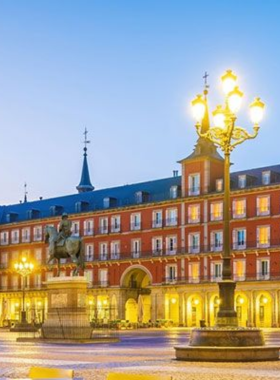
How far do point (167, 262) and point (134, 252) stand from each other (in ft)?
18.3

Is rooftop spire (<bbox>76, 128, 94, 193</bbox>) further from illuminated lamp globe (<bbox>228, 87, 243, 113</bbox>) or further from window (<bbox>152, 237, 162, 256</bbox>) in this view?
illuminated lamp globe (<bbox>228, 87, 243, 113</bbox>)

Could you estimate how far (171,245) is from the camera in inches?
3688

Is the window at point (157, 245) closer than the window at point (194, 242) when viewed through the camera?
No

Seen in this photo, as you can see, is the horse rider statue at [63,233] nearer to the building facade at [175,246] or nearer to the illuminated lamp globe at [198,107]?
the illuminated lamp globe at [198,107]

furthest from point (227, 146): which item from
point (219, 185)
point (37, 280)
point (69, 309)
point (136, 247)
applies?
point (37, 280)

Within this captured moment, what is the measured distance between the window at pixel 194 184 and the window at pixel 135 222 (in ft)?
28.1

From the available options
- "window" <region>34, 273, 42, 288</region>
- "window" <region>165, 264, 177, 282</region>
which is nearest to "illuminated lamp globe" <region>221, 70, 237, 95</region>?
"window" <region>165, 264, 177, 282</region>

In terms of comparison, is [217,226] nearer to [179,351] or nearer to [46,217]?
[46,217]

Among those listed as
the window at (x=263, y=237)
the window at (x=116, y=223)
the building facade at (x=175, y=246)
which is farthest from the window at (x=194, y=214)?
the window at (x=116, y=223)

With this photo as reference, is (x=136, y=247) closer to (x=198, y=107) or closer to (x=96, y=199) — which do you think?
(x=96, y=199)

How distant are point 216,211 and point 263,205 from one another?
Answer: 6.06 meters

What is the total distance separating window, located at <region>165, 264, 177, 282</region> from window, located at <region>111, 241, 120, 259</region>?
823cm

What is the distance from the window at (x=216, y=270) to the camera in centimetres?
8781

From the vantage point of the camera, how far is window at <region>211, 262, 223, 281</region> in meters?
87.8
